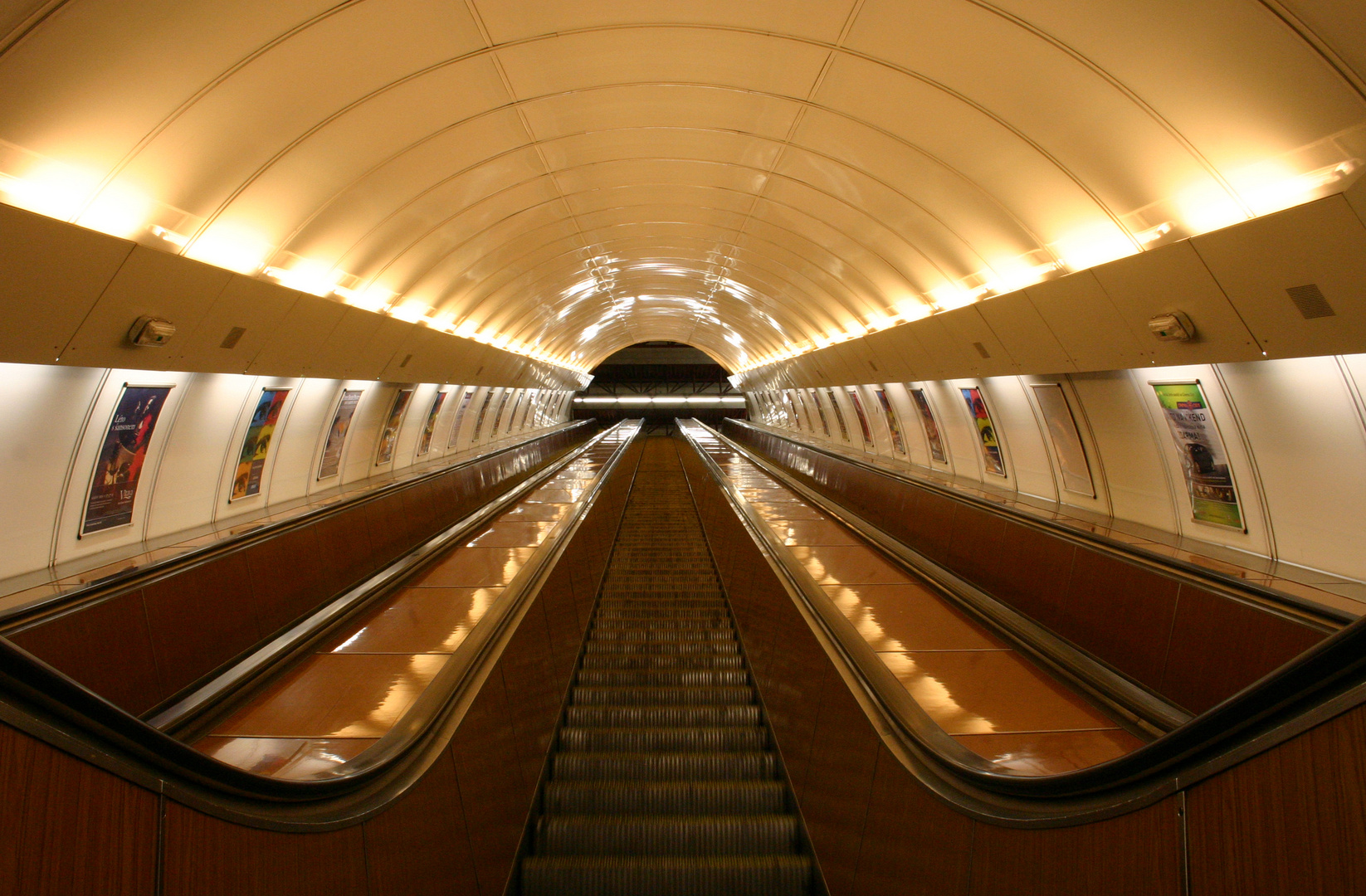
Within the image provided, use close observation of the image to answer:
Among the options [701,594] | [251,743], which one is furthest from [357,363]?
[251,743]

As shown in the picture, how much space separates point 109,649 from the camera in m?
3.96

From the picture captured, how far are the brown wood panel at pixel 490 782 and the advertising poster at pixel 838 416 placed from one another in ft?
62.1

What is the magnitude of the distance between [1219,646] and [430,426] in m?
17.2

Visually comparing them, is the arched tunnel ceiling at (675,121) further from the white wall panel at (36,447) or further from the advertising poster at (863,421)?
the advertising poster at (863,421)

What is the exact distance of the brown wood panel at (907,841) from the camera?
2.47m

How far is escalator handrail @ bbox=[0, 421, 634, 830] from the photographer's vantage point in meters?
1.39

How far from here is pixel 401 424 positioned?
51.9ft

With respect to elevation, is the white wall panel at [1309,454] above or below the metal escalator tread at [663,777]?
above

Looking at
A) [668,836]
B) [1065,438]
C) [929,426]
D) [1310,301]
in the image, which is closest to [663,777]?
[668,836]

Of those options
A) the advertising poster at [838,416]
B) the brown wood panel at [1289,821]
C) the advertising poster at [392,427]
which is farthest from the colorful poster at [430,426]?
the brown wood panel at [1289,821]

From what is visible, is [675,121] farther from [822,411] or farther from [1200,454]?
[822,411]

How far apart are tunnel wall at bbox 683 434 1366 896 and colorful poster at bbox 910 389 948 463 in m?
11.2

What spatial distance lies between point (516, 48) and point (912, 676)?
247 inches

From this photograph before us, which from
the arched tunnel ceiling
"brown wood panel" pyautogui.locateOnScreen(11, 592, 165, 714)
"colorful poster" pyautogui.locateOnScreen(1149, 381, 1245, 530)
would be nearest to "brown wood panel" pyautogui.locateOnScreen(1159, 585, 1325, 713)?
the arched tunnel ceiling
